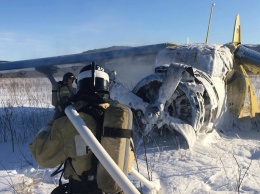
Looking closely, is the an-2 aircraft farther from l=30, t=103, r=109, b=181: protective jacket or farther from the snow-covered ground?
l=30, t=103, r=109, b=181: protective jacket

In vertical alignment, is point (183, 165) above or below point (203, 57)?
below

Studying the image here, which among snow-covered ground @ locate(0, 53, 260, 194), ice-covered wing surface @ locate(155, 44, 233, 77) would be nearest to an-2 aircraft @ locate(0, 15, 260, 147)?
ice-covered wing surface @ locate(155, 44, 233, 77)

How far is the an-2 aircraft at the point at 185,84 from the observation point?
5.86 m

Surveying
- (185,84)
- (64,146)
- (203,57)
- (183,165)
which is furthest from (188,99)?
(64,146)

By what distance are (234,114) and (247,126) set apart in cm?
40

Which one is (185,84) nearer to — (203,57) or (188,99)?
(188,99)

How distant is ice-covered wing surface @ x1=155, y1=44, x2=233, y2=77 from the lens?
7.51 meters

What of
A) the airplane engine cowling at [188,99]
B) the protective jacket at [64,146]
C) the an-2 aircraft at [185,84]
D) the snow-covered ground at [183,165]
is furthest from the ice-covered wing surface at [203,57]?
the protective jacket at [64,146]

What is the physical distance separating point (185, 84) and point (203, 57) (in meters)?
1.73

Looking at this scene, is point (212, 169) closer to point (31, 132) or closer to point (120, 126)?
point (120, 126)

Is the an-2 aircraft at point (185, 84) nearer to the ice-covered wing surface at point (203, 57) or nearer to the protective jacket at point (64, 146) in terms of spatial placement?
the ice-covered wing surface at point (203, 57)

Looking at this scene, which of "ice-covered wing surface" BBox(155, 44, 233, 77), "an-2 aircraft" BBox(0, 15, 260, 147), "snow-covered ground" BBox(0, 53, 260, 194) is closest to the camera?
"snow-covered ground" BBox(0, 53, 260, 194)

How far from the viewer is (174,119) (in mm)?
5914

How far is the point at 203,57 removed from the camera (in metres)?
7.57
